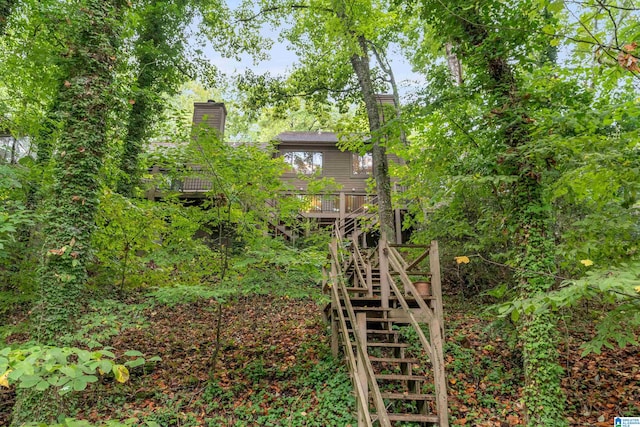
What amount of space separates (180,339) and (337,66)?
407 inches

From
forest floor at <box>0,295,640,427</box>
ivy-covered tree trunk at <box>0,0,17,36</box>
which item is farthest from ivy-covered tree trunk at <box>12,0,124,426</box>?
ivy-covered tree trunk at <box>0,0,17,36</box>

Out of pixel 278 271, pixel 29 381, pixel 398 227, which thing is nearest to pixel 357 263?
pixel 278 271

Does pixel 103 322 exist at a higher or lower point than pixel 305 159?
lower

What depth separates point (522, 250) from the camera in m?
4.62

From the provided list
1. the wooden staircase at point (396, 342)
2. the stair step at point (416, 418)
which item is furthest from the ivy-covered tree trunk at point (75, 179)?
the stair step at point (416, 418)

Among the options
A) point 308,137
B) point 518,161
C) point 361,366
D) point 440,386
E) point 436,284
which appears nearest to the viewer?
point 361,366

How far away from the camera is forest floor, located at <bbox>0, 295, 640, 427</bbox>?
16.5ft

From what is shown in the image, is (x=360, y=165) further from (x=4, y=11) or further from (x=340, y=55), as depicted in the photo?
(x=4, y=11)

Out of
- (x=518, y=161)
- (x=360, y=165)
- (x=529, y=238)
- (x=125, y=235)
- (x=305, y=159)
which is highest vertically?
(x=305, y=159)

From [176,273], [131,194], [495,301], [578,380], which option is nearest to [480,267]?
[495,301]

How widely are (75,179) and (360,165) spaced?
14.9 m

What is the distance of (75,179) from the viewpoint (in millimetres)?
4395

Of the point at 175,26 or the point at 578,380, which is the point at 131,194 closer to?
the point at 175,26

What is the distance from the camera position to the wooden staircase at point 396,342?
4.32 m
